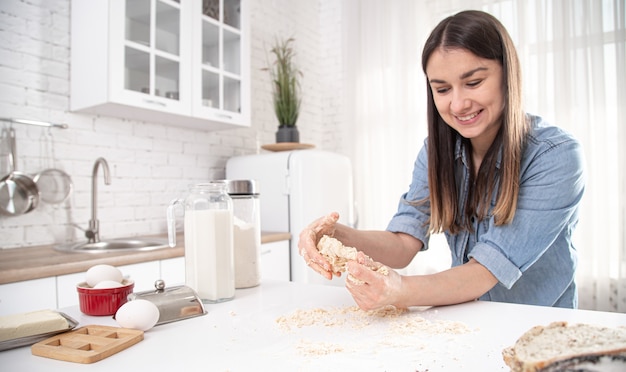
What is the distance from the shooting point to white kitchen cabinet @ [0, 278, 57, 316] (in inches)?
57.9

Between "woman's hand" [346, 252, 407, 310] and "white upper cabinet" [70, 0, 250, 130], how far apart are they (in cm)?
169

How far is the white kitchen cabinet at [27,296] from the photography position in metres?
1.47

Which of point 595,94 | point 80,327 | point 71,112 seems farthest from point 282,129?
point 80,327

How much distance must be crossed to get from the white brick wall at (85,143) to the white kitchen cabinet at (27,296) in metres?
0.61

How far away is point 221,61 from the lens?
9.08 feet

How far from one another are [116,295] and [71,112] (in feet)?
5.43

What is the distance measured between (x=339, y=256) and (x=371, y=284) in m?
0.10

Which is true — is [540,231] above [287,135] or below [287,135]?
below

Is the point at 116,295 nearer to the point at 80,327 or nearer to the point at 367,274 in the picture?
the point at 80,327

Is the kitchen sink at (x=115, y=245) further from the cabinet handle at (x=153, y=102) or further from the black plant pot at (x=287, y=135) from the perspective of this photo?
the black plant pot at (x=287, y=135)

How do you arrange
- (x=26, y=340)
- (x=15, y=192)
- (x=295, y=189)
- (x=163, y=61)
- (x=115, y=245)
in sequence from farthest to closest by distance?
(x=295, y=189), (x=163, y=61), (x=115, y=245), (x=15, y=192), (x=26, y=340)

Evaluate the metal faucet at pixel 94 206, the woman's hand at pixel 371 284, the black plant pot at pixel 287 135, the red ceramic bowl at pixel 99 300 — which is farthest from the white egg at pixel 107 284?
the black plant pot at pixel 287 135

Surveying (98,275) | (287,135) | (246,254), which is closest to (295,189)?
(287,135)

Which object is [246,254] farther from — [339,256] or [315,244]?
[339,256]
